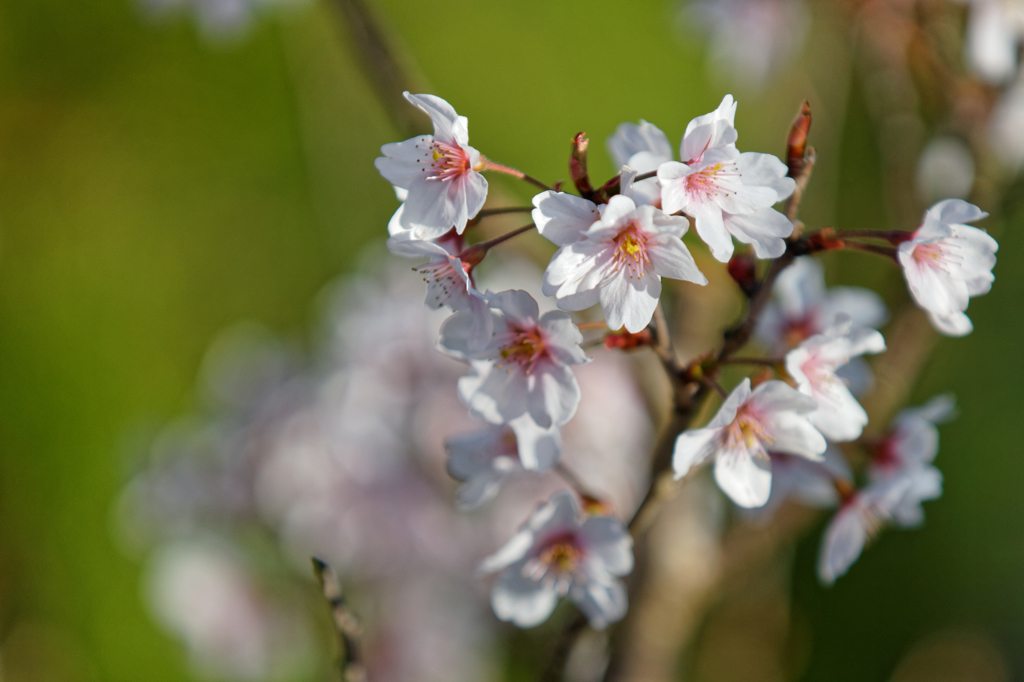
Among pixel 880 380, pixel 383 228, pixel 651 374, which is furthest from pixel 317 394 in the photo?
pixel 383 228

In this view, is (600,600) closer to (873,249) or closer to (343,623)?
(343,623)

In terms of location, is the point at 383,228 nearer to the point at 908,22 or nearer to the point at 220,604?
the point at 220,604

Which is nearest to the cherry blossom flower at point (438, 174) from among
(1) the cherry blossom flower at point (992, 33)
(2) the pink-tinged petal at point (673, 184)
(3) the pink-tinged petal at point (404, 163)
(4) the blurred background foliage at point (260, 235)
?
(3) the pink-tinged petal at point (404, 163)

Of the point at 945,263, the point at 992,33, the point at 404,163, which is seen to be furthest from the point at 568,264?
the point at 992,33

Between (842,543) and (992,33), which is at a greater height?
(992,33)

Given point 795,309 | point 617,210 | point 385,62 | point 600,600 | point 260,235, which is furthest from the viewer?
point 260,235

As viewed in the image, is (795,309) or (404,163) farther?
(795,309)

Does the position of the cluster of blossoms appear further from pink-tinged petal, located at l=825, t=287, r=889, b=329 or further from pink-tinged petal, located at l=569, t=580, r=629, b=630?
pink-tinged petal, located at l=825, t=287, r=889, b=329
